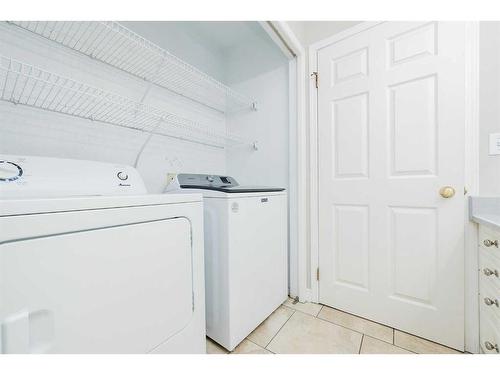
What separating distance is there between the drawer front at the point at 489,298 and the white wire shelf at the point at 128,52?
194 cm

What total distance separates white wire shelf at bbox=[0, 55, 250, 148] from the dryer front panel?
2.09 ft

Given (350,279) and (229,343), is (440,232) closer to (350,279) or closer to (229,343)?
(350,279)

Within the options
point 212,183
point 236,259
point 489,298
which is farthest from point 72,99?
point 489,298

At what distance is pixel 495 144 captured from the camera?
1.13 m

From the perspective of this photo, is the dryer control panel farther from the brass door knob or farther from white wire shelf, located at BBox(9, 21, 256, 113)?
the brass door knob

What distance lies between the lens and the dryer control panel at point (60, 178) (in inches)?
31.0

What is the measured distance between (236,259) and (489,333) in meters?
1.33

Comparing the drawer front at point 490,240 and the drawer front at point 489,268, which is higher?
the drawer front at point 490,240

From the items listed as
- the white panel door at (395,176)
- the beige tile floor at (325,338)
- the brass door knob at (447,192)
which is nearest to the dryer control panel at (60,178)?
the beige tile floor at (325,338)

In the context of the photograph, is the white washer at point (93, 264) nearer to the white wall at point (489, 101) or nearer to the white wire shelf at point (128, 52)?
the white wire shelf at point (128, 52)

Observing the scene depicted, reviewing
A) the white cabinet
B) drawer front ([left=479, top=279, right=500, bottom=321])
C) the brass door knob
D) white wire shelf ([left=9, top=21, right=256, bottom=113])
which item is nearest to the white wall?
the brass door knob
